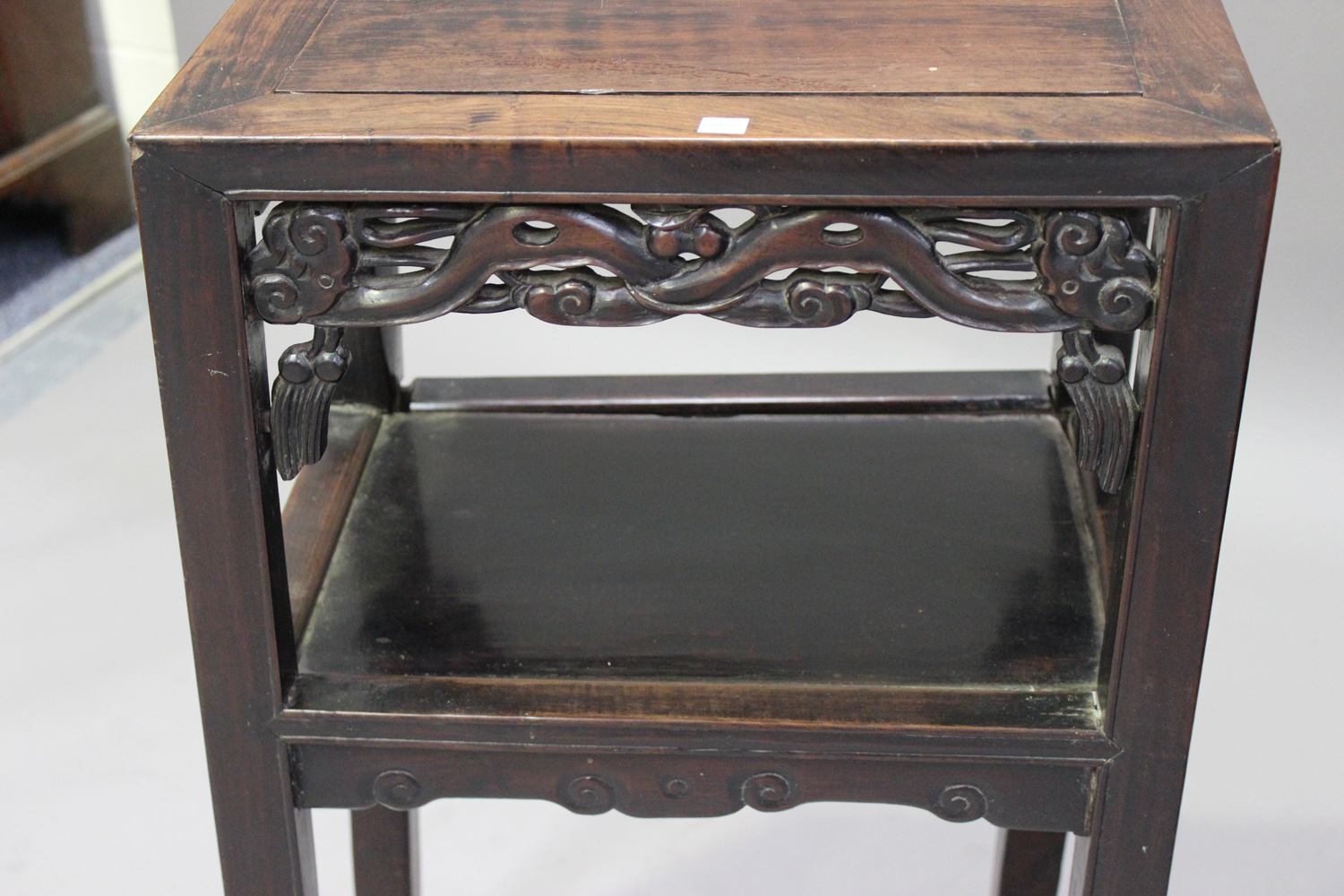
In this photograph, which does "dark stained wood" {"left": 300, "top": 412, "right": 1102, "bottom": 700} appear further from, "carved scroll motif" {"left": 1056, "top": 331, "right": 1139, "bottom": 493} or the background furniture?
the background furniture

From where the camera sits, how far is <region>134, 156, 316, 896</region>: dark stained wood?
0.79m

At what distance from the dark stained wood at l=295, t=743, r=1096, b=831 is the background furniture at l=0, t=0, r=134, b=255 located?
5.50ft

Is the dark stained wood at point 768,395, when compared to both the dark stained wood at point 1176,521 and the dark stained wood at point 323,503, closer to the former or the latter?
the dark stained wood at point 323,503

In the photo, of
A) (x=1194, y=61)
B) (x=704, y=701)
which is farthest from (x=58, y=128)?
(x=1194, y=61)

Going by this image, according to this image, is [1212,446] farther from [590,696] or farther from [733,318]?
[590,696]

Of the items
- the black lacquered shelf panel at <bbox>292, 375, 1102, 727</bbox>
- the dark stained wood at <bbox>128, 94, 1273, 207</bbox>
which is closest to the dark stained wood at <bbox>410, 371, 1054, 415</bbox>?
the black lacquered shelf panel at <bbox>292, 375, 1102, 727</bbox>

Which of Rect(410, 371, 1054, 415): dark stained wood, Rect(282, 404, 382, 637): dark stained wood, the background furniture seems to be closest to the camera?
Rect(282, 404, 382, 637): dark stained wood

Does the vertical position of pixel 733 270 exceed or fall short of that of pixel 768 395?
it exceeds it

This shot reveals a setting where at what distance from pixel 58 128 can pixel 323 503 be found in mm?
1540

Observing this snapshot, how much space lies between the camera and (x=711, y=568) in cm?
104

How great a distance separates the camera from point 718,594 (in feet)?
3.32

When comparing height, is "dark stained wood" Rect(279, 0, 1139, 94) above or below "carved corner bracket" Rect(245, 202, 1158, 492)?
above

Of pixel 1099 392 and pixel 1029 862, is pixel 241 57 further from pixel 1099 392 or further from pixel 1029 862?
pixel 1029 862

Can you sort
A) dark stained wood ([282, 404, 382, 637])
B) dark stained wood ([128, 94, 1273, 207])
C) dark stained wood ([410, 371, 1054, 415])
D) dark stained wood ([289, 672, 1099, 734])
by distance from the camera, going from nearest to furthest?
dark stained wood ([128, 94, 1273, 207]) → dark stained wood ([289, 672, 1099, 734]) → dark stained wood ([282, 404, 382, 637]) → dark stained wood ([410, 371, 1054, 415])
